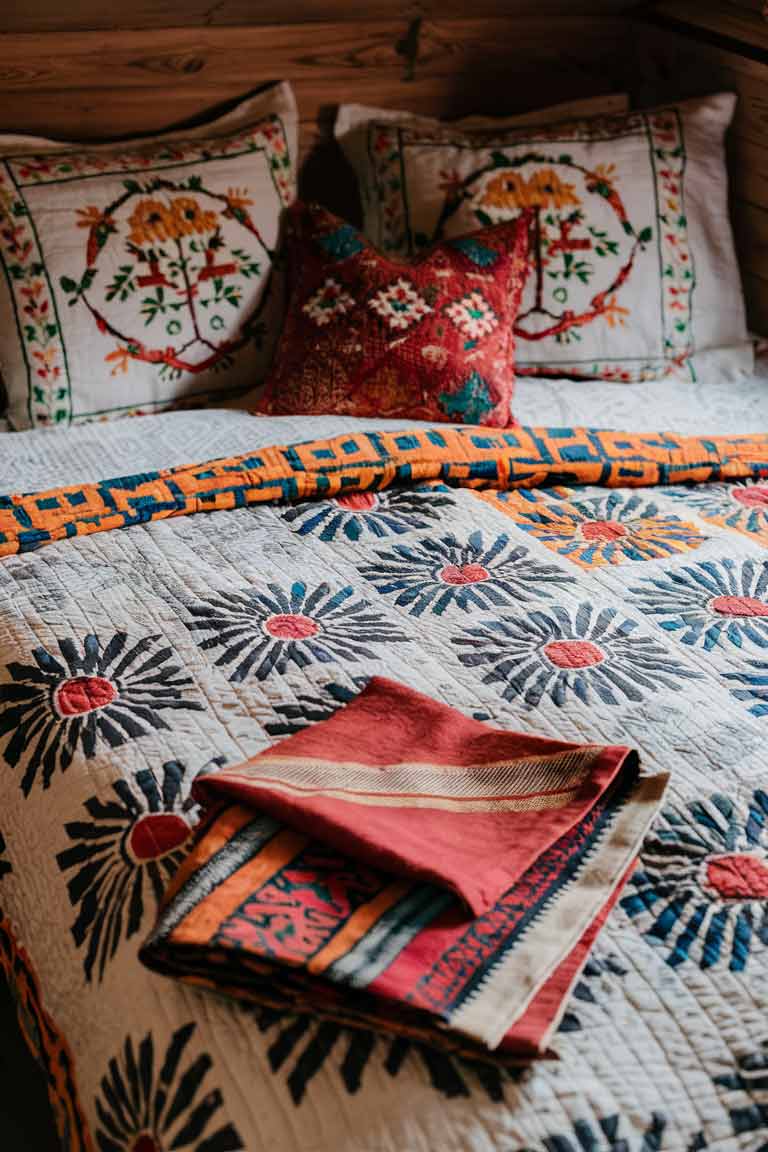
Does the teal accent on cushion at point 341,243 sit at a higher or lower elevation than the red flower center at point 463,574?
higher

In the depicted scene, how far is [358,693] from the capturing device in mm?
1175

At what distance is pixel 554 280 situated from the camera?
2131mm

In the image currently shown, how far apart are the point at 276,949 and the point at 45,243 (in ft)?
4.64

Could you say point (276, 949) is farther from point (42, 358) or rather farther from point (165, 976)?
point (42, 358)

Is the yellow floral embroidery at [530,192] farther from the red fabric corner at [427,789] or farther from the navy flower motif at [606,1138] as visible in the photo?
the navy flower motif at [606,1138]

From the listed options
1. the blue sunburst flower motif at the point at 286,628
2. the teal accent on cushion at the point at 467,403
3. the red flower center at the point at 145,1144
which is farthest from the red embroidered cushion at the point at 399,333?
the red flower center at the point at 145,1144

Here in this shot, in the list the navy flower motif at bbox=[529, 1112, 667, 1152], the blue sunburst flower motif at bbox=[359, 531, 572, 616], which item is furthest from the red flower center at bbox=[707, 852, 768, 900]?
the blue sunburst flower motif at bbox=[359, 531, 572, 616]

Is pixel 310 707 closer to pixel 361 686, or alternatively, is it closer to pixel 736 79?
pixel 361 686

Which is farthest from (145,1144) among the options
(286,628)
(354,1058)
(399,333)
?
(399,333)

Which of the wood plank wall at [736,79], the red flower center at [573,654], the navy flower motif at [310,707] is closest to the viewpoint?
the navy flower motif at [310,707]

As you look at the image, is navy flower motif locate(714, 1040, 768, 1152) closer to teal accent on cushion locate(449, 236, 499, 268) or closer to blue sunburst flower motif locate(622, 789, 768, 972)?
blue sunburst flower motif locate(622, 789, 768, 972)

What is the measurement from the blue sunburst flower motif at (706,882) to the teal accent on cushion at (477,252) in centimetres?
117

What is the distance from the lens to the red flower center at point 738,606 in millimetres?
1370

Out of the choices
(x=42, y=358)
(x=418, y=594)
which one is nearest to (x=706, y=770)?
(x=418, y=594)
